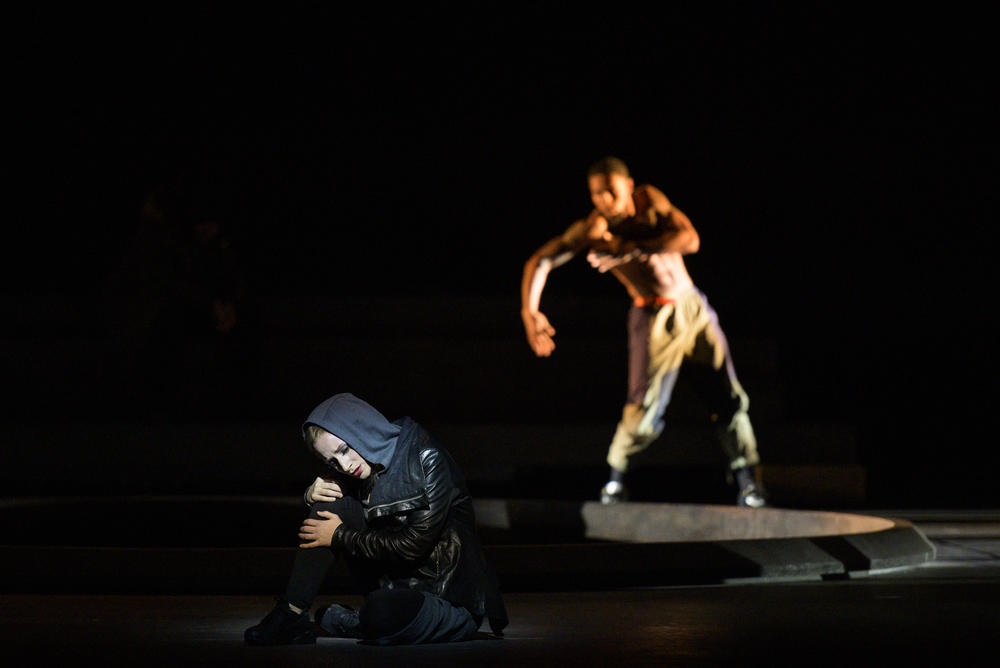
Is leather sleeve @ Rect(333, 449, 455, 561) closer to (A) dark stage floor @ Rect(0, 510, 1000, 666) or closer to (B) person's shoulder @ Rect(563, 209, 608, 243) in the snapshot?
(A) dark stage floor @ Rect(0, 510, 1000, 666)

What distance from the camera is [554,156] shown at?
21531mm

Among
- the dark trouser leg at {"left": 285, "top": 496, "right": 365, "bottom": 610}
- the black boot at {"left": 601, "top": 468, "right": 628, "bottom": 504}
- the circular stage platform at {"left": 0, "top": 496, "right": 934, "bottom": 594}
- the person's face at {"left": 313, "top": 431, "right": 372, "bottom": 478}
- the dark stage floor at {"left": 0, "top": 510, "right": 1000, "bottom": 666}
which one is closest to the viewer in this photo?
the dark stage floor at {"left": 0, "top": 510, "right": 1000, "bottom": 666}

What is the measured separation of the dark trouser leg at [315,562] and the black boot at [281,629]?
0.04 meters

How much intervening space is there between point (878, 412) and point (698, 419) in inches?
172

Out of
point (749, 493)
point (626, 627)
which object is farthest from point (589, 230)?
point (626, 627)

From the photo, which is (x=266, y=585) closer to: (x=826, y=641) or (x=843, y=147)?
(x=826, y=641)

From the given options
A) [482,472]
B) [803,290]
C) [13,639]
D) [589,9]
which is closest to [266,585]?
[13,639]

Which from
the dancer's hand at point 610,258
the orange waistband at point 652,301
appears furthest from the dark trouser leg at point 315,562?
the orange waistband at point 652,301

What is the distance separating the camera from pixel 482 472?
53.3 feet

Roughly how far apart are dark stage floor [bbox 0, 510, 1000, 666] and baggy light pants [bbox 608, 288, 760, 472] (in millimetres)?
2896

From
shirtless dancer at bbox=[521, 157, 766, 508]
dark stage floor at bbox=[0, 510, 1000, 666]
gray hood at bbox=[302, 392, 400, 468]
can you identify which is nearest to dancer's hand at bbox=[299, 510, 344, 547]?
gray hood at bbox=[302, 392, 400, 468]

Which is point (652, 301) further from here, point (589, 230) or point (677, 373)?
point (589, 230)

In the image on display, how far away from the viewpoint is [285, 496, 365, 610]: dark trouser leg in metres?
5.90

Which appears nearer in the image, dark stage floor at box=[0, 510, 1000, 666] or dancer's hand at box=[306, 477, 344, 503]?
dark stage floor at box=[0, 510, 1000, 666]
